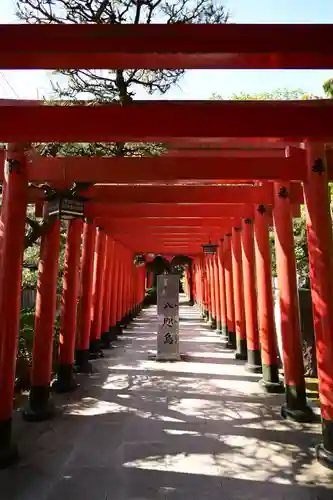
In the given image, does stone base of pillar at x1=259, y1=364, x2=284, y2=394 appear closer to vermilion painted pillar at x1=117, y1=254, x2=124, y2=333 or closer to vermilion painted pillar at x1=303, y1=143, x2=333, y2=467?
vermilion painted pillar at x1=303, y1=143, x2=333, y2=467

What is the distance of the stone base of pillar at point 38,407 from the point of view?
18.7ft

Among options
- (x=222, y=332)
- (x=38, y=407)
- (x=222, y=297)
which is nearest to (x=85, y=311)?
(x=38, y=407)

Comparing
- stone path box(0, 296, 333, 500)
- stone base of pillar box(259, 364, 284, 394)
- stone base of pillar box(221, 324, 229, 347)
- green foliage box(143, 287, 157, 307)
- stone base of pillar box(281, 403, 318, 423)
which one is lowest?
stone path box(0, 296, 333, 500)

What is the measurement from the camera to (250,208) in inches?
333

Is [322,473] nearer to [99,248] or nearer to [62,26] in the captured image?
[62,26]

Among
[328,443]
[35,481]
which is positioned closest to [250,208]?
[328,443]

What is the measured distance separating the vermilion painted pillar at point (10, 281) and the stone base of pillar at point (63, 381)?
267 cm

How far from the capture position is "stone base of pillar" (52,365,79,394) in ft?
23.5

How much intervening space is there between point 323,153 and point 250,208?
3.73 m

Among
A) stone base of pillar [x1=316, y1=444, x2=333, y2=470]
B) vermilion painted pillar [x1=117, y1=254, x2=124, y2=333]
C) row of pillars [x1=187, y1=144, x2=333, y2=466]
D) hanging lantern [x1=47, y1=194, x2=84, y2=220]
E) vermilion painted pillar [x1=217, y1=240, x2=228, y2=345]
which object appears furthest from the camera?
vermilion painted pillar [x1=117, y1=254, x2=124, y2=333]

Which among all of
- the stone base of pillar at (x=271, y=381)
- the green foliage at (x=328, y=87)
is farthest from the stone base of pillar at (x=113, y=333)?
the green foliage at (x=328, y=87)

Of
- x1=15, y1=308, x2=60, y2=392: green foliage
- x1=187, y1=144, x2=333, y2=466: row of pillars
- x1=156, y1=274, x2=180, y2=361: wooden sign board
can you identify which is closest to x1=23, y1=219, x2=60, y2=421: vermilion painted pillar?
x1=15, y1=308, x2=60, y2=392: green foliage

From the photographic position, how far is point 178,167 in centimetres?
516

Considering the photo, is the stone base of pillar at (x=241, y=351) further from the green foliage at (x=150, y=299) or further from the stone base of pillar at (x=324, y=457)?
the green foliage at (x=150, y=299)
